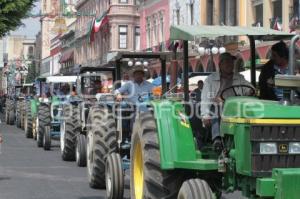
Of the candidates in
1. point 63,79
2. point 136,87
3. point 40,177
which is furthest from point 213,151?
point 63,79

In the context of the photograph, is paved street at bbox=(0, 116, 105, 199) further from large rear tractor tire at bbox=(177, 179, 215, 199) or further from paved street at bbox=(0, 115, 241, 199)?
large rear tractor tire at bbox=(177, 179, 215, 199)

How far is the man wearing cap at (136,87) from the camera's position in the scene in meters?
11.4

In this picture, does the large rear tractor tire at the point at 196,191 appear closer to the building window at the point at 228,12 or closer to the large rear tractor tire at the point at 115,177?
the large rear tractor tire at the point at 115,177

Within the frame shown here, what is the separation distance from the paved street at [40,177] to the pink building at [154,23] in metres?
26.9

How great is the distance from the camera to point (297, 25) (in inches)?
1096

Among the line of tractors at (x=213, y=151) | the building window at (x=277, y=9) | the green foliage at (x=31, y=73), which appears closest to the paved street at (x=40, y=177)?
the line of tractors at (x=213, y=151)

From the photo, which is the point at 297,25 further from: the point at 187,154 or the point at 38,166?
the point at 187,154

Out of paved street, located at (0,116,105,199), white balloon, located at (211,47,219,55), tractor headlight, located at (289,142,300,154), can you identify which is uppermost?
white balloon, located at (211,47,219,55)

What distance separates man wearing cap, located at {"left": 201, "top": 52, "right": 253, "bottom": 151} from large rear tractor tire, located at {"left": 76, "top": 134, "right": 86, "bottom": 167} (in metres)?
7.66

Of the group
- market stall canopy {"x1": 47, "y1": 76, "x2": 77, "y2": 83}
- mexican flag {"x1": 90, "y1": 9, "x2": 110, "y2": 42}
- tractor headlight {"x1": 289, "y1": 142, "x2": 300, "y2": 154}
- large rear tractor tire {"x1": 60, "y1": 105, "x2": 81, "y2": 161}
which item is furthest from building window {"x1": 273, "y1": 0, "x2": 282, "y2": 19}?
mexican flag {"x1": 90, "y1": 9, "x2": 110, "y2": 42}

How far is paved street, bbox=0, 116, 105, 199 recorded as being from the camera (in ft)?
37.8

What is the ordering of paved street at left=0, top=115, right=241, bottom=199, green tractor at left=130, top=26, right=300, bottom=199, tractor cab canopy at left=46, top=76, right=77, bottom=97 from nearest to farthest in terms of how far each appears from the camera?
green tractor at left=130, top=26, right=300, bottom=199
paved street at left=0, top=115, right=241, bottom=199
tractor cab canopy at left=46, top=76, right=77, bottom=97

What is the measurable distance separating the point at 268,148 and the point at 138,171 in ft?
9.30

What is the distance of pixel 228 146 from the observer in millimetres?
6848
